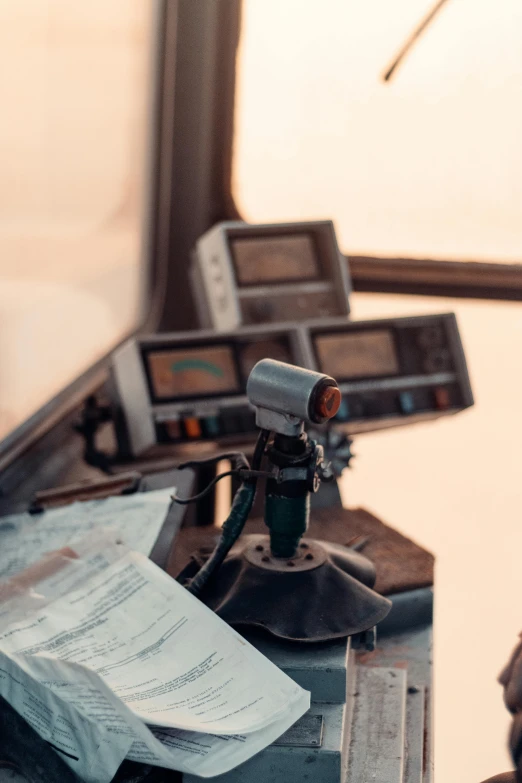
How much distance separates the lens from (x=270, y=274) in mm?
1787

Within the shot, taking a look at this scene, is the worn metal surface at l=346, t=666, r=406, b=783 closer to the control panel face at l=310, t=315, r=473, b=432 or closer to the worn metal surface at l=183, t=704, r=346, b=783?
the worn metal surface at l=183, t=704, r=346, b=783

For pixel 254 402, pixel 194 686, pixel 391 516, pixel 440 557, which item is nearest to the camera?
pixel 194 686

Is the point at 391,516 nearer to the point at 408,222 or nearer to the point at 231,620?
the point at 408,222

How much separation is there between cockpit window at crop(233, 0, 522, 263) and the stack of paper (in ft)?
4.67

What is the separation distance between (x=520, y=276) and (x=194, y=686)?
1.53 meters

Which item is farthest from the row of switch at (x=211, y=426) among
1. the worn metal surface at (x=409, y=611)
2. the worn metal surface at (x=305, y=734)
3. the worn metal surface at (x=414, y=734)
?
the worn metal surface at (x=305, y=734)

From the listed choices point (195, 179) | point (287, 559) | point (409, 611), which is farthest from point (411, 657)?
point (195, 179)

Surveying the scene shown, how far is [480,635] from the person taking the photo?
175 centimetres

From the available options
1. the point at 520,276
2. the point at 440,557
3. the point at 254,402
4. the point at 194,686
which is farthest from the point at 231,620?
the point at 520,276

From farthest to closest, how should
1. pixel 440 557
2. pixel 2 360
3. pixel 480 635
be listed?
pixel 440 557 < pixel 480 635 < pixel 2 360

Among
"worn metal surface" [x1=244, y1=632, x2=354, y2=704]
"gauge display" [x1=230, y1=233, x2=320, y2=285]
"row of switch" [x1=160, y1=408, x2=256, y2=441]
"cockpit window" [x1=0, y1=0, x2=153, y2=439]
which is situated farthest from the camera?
"gauge display" [x1=230, y1=233, x2=320, y2=285]

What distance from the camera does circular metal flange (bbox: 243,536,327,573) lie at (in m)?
0.90

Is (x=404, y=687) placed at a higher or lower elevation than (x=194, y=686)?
lower

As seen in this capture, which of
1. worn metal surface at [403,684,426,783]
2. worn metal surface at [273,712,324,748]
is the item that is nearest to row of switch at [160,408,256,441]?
worn metal surface at [403,684,426,783]
